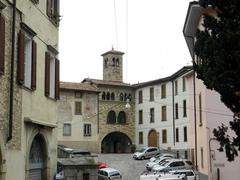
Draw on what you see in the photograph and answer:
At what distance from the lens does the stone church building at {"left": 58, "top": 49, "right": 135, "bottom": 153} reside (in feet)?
228

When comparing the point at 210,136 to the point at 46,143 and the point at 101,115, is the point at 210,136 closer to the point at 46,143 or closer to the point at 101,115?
the point at 46,143

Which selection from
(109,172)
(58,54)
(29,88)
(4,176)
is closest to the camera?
(4,176)

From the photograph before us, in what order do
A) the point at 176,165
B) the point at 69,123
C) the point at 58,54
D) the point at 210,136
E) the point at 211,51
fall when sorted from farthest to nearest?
the point at 69,123 < the point at 176,165 < the point at 210,136 < the point at 58,54 < the point at 211,51

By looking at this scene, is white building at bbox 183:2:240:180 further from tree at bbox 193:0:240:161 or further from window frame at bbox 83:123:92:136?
window frame at bbox 83:123:92:136

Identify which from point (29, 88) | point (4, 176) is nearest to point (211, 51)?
point (4, 176)

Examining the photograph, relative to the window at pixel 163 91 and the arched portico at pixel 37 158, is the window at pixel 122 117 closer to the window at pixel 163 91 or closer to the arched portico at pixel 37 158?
the window at pixel 163 91

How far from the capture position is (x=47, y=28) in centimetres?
2248

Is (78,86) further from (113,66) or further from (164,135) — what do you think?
(113,66)

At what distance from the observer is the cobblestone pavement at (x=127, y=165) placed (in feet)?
158

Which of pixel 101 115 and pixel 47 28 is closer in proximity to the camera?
pixel 47 28

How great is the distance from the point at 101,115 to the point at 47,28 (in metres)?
50.3

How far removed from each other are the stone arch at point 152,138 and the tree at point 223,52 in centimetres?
6011

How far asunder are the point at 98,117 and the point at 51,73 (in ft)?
160

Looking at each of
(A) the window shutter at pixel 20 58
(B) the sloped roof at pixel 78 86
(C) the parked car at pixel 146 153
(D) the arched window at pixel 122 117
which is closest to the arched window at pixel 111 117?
(D) the arched window at pixel 122 117
